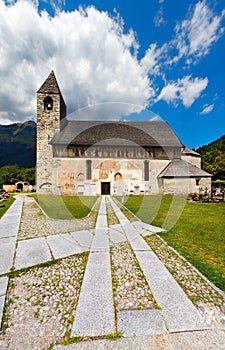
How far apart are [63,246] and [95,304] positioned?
7.81 ft

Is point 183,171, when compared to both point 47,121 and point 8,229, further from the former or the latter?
point 47,121

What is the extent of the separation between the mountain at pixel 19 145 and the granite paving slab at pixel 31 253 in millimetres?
85170

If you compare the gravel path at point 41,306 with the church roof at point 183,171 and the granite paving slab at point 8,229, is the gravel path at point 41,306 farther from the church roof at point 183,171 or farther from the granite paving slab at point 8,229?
the church roof at point 183,171

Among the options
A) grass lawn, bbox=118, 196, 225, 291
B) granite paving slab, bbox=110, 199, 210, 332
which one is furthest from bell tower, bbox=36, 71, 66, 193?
granite paving slab, bbox=110, 199, 210, 332

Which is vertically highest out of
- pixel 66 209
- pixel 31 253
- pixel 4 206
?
pixel 4 206

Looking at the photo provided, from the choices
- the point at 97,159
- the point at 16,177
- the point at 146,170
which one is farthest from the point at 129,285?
the point at 16,177

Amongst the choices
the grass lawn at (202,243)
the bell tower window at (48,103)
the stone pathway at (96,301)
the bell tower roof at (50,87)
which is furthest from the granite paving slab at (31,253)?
the bell tower roof at (50,87)

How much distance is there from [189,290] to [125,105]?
9.67m

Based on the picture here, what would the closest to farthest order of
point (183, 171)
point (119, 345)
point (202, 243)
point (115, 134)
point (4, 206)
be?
1. point (119, 345)
2. point (202, 243)
3. point (4, 206)
4. point (183, 171)
5. point (115, 134)

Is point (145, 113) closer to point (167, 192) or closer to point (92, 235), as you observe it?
point (92, 235)

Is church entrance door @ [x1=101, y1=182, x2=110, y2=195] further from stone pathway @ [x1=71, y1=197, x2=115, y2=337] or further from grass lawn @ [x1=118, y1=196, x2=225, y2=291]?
stone pathway @ [x1=71, y1=197, x2=115, y2=337]

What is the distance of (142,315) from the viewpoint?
2227mm

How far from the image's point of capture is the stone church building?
2134 cm

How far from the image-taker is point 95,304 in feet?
8.01
